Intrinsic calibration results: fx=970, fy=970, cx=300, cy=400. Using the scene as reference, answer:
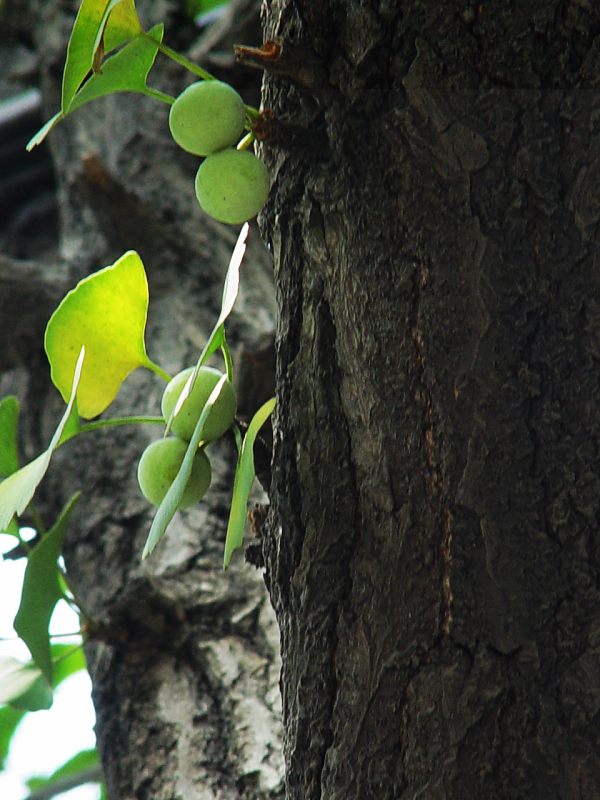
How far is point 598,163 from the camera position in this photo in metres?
0.59

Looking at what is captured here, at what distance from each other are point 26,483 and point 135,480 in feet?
1.93

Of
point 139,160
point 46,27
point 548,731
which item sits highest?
point 46,27

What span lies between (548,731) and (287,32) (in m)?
0.47

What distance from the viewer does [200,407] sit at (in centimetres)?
68

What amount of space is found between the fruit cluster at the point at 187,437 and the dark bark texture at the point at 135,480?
1.21 ft

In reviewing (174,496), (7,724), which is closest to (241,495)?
(174,496)

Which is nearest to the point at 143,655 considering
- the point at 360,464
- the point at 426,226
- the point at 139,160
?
the point at 360,464

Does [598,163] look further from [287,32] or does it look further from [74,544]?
[74,544]

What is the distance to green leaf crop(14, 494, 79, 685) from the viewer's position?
32.2 inches

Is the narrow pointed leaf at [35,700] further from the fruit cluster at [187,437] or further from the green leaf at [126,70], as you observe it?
the green leaf at [126,70]

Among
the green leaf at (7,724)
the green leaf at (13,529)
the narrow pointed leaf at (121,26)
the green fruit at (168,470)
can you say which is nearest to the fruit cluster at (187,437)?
the green fruit at (168,470)

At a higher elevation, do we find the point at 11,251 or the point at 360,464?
the point at 11,251

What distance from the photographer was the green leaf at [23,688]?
3.39 feet

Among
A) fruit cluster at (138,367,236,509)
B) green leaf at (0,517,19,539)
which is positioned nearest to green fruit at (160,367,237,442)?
fruit cluster at (138,367,236,509)
